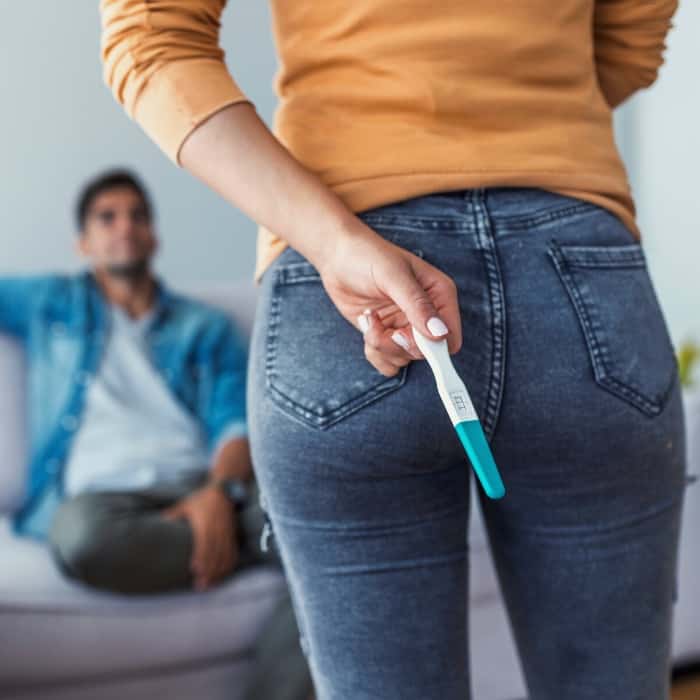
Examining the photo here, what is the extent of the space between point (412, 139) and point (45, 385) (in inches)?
67.4

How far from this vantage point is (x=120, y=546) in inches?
72.6

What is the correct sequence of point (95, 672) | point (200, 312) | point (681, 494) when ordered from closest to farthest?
point (681, 494)
point (95, 672)
point (200, 312)

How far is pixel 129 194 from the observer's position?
245 cm

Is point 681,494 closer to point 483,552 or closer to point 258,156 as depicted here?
point 258,156

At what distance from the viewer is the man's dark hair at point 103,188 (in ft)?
8.06

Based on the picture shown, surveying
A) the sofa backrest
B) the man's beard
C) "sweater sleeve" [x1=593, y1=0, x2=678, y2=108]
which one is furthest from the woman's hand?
the man's beard

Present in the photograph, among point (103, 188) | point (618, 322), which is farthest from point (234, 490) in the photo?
point (618, 322)

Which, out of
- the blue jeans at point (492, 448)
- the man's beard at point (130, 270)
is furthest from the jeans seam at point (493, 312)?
the man's beard at point (130, 270)

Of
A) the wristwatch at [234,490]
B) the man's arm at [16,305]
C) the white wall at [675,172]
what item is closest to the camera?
the wristwatch at [234,490]

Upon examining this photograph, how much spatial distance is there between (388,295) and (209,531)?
1.42m

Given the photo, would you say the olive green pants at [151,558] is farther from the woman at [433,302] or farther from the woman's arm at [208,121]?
the woman's arm at [208,121]

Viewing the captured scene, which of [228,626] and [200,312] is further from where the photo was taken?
[200,312]

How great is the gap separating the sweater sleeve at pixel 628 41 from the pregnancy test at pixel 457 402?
0.39 meters

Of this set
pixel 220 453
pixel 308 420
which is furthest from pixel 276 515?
pixel 220 453
